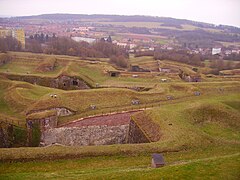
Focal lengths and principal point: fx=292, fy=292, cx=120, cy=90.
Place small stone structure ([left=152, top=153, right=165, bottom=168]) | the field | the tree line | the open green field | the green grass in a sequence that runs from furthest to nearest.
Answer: the tree line
small stone structure ([left=152, top=153, right=165, bottom=168])
the field
the open green field
the green grass

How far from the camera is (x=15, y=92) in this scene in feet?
140

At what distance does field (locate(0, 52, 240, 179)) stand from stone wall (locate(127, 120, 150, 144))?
0.68 meters

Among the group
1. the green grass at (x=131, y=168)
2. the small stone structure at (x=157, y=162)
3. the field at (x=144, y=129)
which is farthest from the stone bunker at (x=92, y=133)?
the small stone structure at (x=157, y=162)

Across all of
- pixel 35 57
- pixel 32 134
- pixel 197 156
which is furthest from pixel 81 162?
pixel 35 57

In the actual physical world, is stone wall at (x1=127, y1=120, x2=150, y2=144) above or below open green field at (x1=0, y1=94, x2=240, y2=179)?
below

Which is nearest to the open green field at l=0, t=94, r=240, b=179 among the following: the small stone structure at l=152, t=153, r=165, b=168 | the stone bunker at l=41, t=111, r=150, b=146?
the small stone structure at l=152, t=153, r=165, b=168

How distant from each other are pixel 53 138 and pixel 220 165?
19.4 meters

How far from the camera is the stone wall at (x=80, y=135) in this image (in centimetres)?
3177

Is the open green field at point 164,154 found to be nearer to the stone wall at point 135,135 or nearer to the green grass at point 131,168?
the green grass at point 131,168

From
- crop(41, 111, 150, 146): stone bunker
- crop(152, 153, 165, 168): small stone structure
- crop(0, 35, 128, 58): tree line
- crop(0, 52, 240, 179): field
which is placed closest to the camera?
crop(0, 52, 240, 179): field

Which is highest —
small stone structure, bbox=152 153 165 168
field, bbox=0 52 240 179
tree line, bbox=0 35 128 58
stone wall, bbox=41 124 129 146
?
tree line, bbox=0 35 128 58

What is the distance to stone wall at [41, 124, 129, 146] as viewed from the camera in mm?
31766

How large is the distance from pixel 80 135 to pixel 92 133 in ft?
4.34

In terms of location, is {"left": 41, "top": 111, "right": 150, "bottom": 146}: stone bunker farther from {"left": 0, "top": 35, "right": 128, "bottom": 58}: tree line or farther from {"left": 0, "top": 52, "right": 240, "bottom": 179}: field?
{"left": 0, "top": 35, "right": 128, "bottom": 58}: tree line
